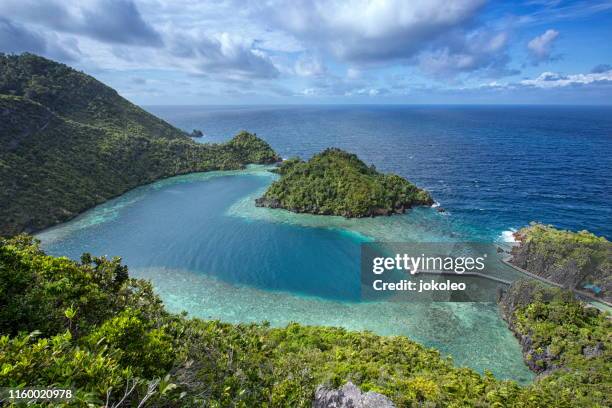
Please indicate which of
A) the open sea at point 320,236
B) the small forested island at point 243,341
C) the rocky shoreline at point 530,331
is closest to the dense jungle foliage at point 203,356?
the small forested island at point 243,341

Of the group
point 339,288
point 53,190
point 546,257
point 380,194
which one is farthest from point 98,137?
point 546,257

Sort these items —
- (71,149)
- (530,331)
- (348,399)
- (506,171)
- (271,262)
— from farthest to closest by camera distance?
(506,171), (71,149), (271,262), (530,331), (348,399)

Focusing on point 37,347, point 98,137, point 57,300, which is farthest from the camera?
point 98,137

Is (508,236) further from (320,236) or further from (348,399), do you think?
(348,399)

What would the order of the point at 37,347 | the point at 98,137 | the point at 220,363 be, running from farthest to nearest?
1. the point at 98,137
2. the point at 220,363
3. the point at 37,347

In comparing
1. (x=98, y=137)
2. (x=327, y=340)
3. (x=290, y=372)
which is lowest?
(x=327, y=340)

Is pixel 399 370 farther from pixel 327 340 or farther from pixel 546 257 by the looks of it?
pixel 546 257

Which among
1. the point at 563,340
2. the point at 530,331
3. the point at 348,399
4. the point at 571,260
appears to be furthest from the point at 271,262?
the point at 571,260

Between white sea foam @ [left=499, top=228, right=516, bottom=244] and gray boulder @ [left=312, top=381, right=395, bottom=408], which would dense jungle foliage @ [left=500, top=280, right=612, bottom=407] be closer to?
gray boulder @ [left=312, top=381, right=395, bottom=408]
